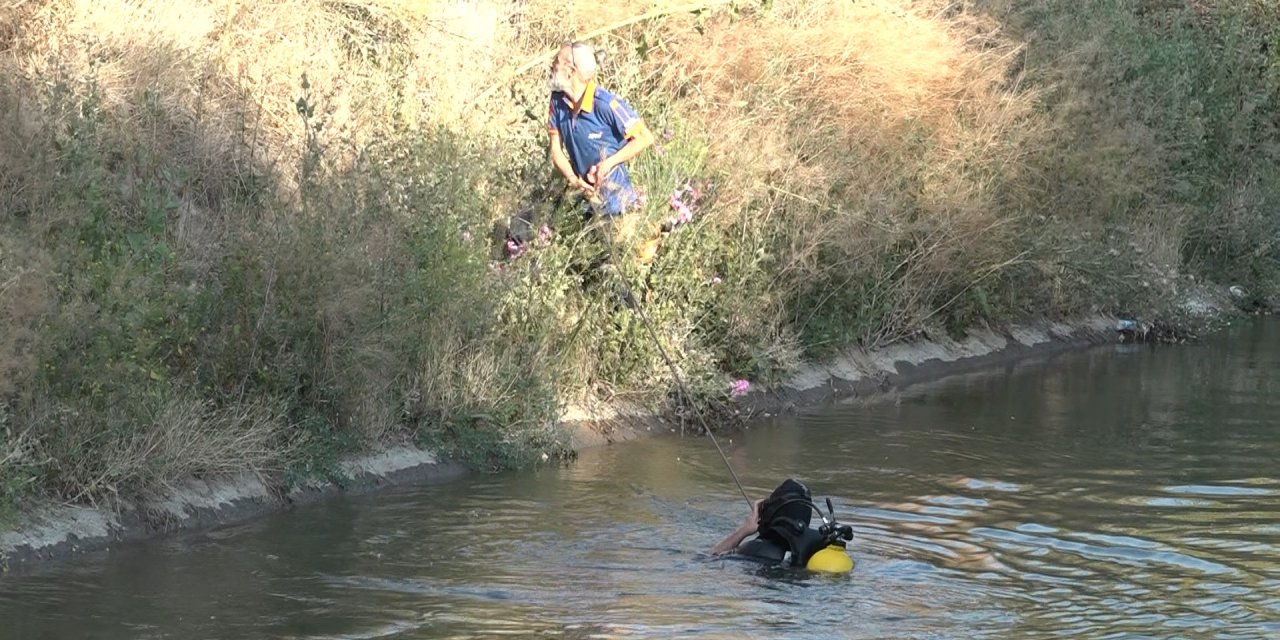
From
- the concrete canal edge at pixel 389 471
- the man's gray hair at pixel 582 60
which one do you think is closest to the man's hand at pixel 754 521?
the concrete canal edge at pixel 389 471

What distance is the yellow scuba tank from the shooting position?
8.86m

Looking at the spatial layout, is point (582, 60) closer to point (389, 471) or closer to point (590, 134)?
point (590, 134)

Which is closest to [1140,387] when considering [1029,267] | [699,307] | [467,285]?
[1029,267]

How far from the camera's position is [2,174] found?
1007cm

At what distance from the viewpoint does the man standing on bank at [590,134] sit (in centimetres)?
1240

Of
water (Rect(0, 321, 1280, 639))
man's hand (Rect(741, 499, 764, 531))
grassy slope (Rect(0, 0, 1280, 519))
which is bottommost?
water (Rect(0, 321, 1280, 639))

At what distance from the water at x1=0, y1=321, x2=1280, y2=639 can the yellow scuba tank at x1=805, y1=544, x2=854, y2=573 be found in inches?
3.1

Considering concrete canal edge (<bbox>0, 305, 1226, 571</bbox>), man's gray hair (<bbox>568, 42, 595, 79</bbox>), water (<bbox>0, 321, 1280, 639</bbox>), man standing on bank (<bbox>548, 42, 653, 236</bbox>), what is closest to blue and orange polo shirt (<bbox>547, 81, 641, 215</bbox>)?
man standing on bank (<bbox>548, 42, 653, 236</bbox>)

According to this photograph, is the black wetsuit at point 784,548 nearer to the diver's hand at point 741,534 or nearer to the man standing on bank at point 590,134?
the diver's hand at point 741,534

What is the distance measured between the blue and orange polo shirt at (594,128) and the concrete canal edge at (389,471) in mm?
1648

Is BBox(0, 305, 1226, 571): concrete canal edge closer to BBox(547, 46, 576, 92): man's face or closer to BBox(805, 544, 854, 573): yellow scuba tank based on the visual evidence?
BBox(547, 46, 576, 92): man's face

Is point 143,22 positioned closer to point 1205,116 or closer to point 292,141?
point 292,141

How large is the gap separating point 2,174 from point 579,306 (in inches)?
169

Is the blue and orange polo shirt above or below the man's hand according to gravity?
above
